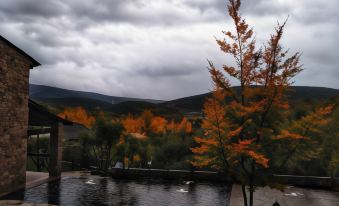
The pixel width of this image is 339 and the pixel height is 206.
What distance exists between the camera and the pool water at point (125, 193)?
50.0ft

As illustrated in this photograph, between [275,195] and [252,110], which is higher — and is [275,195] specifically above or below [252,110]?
below

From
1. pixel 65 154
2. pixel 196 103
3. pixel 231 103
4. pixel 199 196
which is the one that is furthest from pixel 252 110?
pixel 196 103

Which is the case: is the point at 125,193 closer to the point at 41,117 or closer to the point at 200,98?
the point at 41,117

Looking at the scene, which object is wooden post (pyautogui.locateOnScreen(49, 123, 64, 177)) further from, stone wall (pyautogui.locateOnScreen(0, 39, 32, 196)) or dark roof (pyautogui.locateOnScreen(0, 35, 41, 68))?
dark roof (pyautogui.locateOnScreen(0, 35, 41, 68))

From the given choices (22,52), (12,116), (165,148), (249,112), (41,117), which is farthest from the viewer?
(165,148)

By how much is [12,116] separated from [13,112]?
0.21 metres

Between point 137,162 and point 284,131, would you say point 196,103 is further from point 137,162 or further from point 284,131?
point 284,131

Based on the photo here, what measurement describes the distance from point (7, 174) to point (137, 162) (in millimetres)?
30152

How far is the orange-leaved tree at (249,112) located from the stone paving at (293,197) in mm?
4018

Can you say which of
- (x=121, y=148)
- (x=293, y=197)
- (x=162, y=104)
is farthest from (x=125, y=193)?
(x=162, y=104)

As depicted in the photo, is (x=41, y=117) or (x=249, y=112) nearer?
(x=249, y=112)

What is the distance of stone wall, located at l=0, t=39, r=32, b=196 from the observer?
51.4 feet

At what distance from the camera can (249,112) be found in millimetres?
11391

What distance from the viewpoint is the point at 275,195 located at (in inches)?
662
